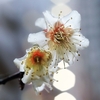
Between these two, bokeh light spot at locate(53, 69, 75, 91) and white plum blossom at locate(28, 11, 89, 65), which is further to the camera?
bokeh light spot at locate(53, 69, 75, 91)

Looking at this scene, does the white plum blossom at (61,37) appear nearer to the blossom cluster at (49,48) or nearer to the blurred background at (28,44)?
the blossom cluster at (49,48)

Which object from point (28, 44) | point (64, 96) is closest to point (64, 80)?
point (64, 96)

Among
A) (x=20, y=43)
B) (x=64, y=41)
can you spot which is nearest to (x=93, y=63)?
(x=20, y=43)

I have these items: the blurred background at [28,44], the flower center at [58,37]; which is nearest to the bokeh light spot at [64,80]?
the blurred background at [28,44]

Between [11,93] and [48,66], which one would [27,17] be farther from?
[48,66]

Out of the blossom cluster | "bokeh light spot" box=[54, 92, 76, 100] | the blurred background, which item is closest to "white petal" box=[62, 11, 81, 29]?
the blossom cluster

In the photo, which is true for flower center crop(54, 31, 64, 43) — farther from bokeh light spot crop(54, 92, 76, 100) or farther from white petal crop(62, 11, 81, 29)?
bokeh light spot crop(54, 92, 76, 100)
